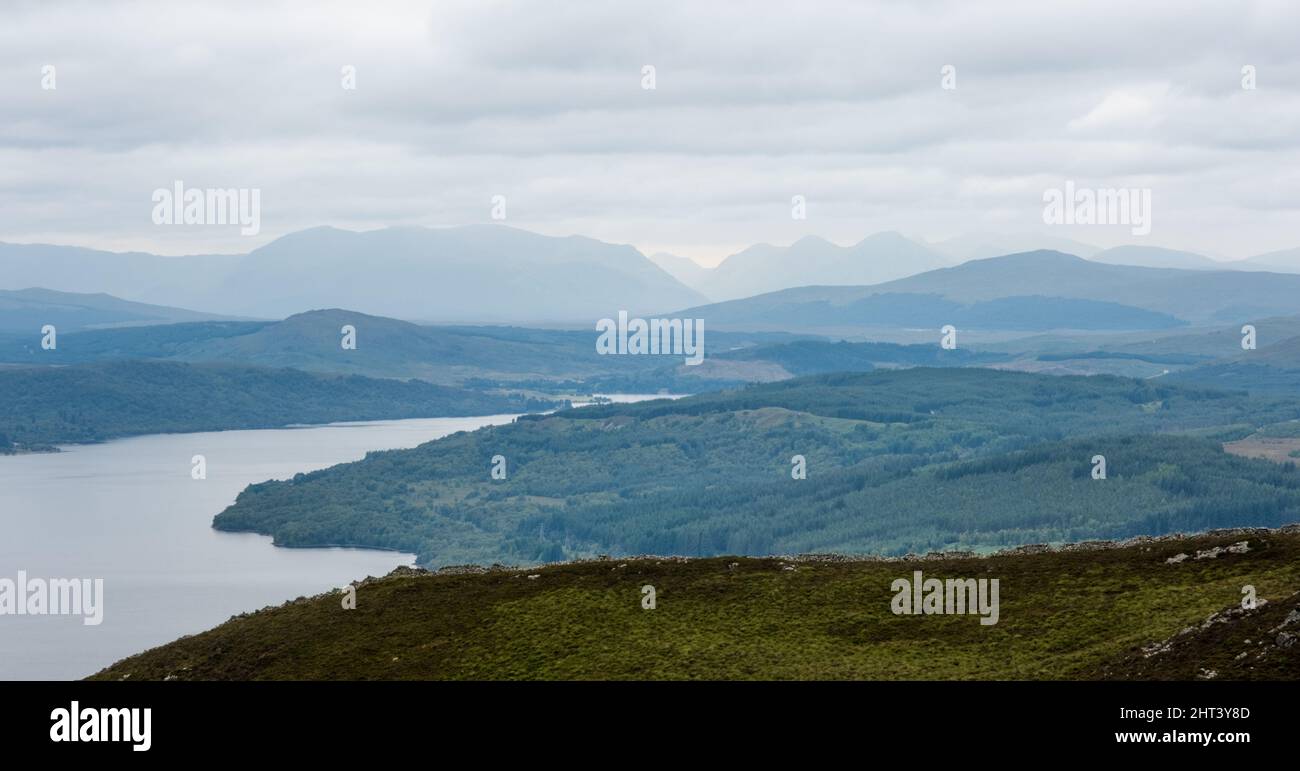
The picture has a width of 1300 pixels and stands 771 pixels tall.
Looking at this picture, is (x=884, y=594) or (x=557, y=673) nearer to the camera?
(x=557, y=673)

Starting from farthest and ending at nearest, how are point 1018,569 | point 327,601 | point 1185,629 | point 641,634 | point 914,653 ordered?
1. point 327,601
2. point 1018,569
3. point 641,634
4. point 914,653
5. point 1185,629

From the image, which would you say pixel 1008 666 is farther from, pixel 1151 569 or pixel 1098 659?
pixel 1151 569
